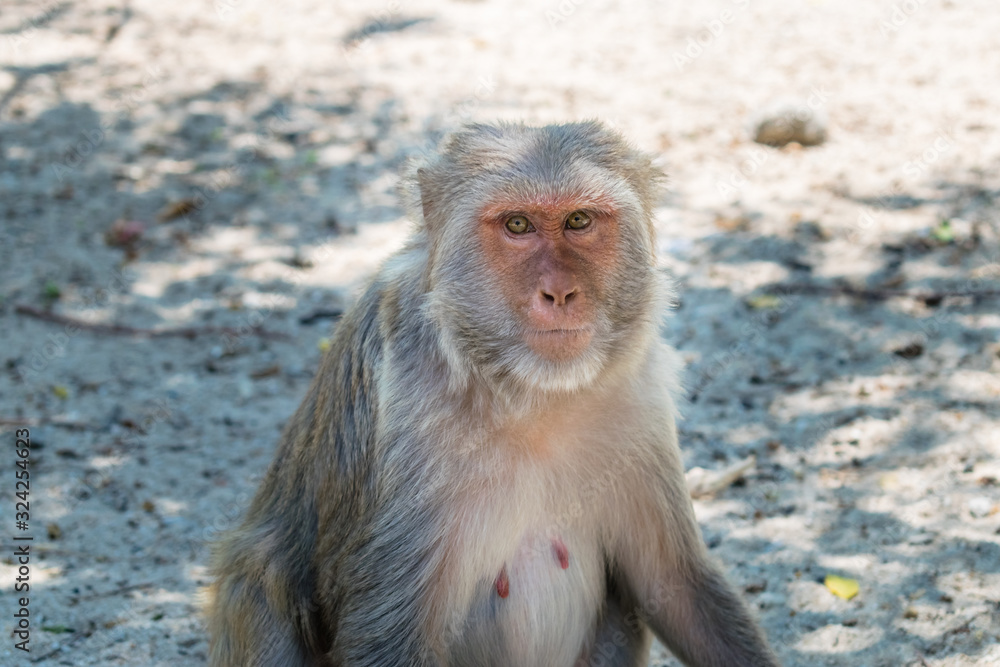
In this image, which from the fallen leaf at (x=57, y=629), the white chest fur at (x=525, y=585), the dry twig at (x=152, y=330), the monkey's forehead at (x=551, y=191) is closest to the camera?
the monkey's forehead at (x=551, y=191)

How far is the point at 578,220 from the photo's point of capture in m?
3.37

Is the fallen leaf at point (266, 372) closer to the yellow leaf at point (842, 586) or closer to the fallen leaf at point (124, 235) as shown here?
the fallen leaf at point (124, 235)

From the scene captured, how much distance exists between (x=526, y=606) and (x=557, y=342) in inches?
40.3

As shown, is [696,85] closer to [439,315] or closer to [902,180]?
[902,180]

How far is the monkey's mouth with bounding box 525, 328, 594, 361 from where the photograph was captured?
325cm

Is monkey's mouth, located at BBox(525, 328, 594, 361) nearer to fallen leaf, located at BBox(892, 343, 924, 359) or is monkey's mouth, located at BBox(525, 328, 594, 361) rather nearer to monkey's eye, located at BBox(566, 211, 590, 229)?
monkey's eye, located at BBox(566, 211, 590, 229)

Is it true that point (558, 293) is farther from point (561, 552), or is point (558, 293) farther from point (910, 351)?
point (910, 351)

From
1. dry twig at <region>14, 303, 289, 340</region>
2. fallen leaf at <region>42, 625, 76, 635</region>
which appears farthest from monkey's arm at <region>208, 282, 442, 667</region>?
dry twig at <region>14, 303, 289, 340</region>

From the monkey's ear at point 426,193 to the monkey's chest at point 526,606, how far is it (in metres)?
1.15

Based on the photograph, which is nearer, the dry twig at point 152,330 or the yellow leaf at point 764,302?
the yellow leaf at point 764,302

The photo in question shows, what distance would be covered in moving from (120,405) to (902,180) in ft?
18.6

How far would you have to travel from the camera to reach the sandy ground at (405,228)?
4.94m

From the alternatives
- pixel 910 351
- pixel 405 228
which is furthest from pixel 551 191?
pixel 405 228

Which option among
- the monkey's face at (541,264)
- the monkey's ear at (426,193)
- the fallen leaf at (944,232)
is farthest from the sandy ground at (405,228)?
the monkey's face at (541,264)
